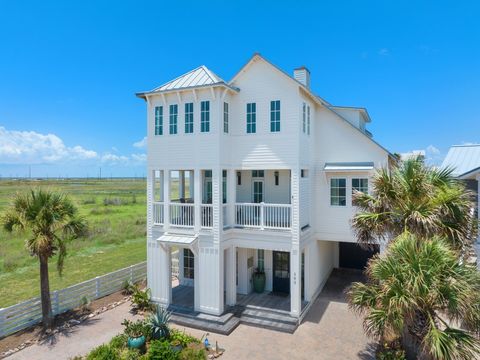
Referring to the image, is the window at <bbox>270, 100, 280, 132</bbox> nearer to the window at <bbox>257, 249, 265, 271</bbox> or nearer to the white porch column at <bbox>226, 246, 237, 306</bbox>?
the white porch column at <bbox>226, 246, 237, 306</bbox>

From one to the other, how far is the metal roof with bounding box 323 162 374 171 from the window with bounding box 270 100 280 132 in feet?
10.6

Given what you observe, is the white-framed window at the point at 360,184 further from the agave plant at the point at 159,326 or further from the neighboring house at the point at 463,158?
the agave plant at the point at 159,326

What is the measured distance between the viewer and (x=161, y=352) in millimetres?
9781

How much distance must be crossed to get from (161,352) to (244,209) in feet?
22.2

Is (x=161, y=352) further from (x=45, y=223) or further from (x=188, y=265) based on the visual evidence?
(x=188, y=265)

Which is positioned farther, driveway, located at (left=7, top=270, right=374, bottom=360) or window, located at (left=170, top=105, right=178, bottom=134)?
window, located at (left=170, top=105, right=178, bottom=134)

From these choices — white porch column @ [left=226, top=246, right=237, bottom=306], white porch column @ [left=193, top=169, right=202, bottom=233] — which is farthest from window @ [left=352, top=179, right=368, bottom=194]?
white porch column @ [left=193, top=169, right=202, bottom=233]

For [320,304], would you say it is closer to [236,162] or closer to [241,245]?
[241,245]

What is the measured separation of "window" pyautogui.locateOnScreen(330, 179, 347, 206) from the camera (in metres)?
15.1

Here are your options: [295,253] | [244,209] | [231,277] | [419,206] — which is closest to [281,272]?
[231,277]

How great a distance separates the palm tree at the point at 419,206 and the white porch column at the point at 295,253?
130 inches

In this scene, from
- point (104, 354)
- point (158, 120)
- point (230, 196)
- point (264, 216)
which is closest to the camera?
point (104, 354)

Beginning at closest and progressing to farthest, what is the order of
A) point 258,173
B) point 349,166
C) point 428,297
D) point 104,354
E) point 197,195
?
point 428,297, point 104,354, point 197,195, point 349,166, point 258,173

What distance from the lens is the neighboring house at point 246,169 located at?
13516 mm
